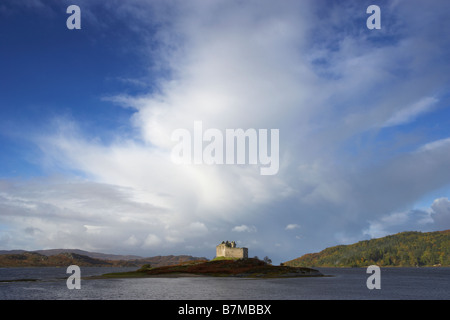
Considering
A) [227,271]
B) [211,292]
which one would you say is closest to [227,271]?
[227,271]

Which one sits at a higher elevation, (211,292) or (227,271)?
(211,292)

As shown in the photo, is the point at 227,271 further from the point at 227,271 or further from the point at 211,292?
the point at 211,292

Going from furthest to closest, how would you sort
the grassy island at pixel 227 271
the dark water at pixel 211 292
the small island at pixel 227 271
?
the grassy island at pixel 227 271
the small island at pixel 227 271
the dark water at pixel 211 292

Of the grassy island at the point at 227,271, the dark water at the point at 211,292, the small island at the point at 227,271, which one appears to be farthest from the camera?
the grassy island at the point at 227,271

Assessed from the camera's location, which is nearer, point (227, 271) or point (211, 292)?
point (211, 292)

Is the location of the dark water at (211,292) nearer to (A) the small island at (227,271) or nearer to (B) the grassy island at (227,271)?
(A) the small island at (227,271)

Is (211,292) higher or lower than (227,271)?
higher

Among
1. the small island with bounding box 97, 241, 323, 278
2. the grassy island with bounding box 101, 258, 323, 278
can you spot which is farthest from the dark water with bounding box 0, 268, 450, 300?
the grassy island with bounding box 101, 258, 323, 278

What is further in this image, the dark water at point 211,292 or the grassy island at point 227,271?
the grassy island at point 227,271

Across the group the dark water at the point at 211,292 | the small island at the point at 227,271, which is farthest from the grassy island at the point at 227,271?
the dark water at the point at 211,292
